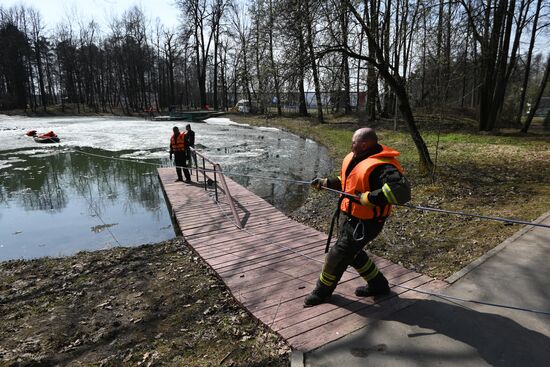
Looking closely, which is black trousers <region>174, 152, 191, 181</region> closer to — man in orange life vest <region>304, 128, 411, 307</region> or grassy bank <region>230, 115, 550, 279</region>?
grassy bank <region>230, 115, 550, 279</region>

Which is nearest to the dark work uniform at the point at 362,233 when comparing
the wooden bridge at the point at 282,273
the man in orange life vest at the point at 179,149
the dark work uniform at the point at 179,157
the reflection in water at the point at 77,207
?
the wooden bridge at the point at 282,273

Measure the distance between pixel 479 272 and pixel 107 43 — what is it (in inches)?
2721

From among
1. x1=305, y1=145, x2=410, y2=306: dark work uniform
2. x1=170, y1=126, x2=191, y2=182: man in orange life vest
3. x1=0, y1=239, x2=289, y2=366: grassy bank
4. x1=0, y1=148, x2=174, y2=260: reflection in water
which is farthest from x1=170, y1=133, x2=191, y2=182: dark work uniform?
x1=305, y1=145, x2=410, y2=306: dark work uniform

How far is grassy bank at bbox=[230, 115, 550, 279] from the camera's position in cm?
582

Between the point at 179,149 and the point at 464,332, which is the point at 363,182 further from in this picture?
the point at 179,149

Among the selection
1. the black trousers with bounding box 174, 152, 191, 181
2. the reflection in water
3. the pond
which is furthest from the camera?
the black trousers with bounding box 174, 152, 191, 181

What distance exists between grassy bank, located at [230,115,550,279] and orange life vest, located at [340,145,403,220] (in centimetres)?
191

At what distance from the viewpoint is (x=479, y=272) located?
4707 mm

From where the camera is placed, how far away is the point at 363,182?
11.8 feet

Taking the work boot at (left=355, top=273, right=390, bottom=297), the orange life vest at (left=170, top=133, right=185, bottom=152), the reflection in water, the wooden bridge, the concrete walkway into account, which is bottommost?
the reflection in water

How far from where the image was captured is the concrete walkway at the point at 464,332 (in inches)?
126

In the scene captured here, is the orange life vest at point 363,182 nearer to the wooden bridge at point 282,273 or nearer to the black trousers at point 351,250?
the black trousers at point 351,250

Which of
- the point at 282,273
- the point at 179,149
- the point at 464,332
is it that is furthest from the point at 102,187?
the point at 464,332

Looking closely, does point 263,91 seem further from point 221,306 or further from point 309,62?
point 221,306
